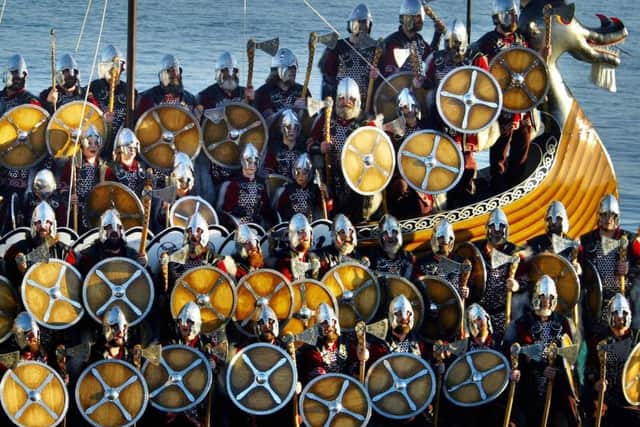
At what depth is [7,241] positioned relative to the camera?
1373 centimetres

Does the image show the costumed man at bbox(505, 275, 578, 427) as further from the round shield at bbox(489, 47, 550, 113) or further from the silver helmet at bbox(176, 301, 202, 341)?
the silver helmet at bbox(176, 301, 202, 341)

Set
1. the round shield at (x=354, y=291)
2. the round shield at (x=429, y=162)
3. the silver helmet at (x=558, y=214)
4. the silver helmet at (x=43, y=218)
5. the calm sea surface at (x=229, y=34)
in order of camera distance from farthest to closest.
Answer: the calm sea surface at (x=229, y=34)
the round shield at (x=429, y=162)
the silver helmet at (x=558, y=214)
the round shield at (x=354, y=291)
the silver helmet at (x=43, y=218)

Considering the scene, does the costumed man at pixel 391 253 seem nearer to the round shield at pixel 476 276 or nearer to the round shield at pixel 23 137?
the round shield at pixel 476 276

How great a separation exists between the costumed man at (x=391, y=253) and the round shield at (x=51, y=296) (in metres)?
2.09

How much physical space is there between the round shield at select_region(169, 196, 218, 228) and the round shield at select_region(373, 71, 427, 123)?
1664mm

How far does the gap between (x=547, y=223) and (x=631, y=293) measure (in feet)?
2.63

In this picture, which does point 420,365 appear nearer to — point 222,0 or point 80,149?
point 80,149

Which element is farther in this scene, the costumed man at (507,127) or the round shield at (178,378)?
the costumed man at (507,127)

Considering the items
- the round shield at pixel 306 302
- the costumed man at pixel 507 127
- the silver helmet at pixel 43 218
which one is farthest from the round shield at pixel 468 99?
Answer: the silver helmet at pixel 43 218

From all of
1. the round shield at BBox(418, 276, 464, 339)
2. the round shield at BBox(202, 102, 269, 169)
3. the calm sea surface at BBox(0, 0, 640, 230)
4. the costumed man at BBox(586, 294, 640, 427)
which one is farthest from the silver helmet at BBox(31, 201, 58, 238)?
the calm sea surface at BBox(0, 0, 640, 230)

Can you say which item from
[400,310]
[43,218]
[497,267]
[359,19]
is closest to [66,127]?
[43,218]

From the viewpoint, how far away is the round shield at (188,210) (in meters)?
14.1

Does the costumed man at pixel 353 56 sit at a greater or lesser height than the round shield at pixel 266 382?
greater

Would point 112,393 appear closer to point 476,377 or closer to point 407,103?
point 476,377
